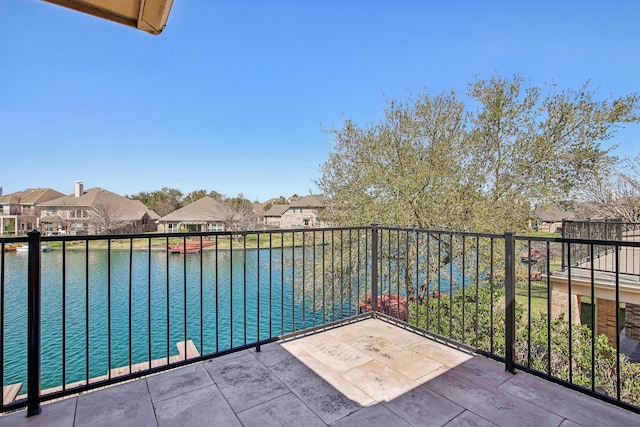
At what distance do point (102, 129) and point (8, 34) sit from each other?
11.6 meters

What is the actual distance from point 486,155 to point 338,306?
6.01 m

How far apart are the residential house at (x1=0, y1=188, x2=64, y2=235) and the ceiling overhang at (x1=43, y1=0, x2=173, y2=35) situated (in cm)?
3669

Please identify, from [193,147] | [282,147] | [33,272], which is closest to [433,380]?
[33,272]

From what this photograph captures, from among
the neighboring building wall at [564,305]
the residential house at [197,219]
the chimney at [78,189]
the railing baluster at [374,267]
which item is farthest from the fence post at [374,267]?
the chimney at [78,189]

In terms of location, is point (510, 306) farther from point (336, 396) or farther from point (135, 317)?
point (135, 317)

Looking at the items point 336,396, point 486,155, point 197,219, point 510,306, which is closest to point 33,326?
point 336,396

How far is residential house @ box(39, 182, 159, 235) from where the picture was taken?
2775 centimetres

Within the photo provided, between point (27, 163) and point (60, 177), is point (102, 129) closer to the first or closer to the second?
point (27, 163)

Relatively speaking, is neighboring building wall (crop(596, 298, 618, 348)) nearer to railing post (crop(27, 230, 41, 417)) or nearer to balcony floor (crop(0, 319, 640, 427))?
balcony floor (crop(0, 319, 640, 427))

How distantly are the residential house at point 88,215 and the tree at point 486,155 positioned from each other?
1140 inches

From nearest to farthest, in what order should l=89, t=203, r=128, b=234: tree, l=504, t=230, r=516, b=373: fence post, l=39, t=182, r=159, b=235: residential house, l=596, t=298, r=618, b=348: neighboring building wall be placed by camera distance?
l=504, t=230, r=516, b=373: fence post → l=596, t=298, r=618, b=348: neighboring building wall → l=89, t=203, r=128, b=234: tree → l=39, t=182, r=159, b=235: residential house

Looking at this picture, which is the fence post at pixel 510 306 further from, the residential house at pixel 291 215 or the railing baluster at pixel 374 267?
the residential house at pixel 291 215

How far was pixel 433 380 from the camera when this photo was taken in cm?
193

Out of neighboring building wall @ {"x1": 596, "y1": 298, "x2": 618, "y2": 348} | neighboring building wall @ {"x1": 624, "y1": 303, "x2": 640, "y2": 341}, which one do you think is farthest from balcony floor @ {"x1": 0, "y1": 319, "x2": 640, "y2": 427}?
neighboring building wall @ {"x1": 624, "y1": 303, "x2": 640, "y2": 341}
